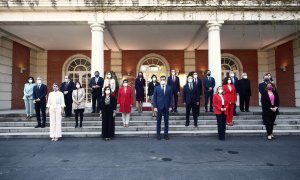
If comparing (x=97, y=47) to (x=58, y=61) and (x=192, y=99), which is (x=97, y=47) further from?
(x=58, y=61)

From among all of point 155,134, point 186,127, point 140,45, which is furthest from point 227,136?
point 140,45

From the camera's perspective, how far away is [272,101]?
7605 millimetres

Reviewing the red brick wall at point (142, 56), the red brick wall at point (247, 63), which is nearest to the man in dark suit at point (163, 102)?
the red brick wall at point (142, 56)

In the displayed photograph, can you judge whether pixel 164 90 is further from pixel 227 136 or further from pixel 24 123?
pixel 24 123

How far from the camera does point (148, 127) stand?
8.72m

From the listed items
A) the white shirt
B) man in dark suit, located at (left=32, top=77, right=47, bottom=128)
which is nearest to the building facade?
man in dark suit, located at (left=32, top=77, right=47, bottom=128)

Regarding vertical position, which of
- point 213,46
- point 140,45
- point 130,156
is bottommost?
point 130,156

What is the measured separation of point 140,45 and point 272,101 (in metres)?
9.97

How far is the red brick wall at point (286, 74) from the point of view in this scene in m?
15.1

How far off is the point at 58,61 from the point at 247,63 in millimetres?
13408

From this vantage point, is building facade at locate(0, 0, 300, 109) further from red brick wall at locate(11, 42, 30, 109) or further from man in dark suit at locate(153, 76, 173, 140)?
man in dark suit at locate(153, 76, 173, 140)

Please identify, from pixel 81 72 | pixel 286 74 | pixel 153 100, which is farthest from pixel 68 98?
pixel 286 74

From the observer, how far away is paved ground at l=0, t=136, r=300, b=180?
429 centimetres

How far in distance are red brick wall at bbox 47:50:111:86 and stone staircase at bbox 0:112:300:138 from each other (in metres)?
7.47
